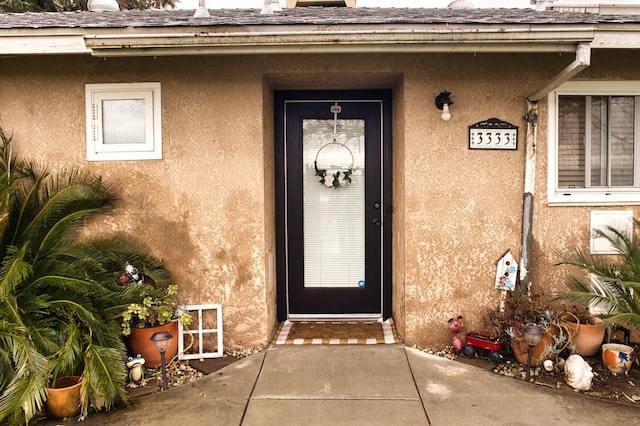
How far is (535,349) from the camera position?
3.83 m

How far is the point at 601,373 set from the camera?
148 inches

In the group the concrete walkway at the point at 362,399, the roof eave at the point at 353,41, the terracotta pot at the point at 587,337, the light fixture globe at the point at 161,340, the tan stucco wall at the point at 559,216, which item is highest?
the roof eave at the point at 353,41

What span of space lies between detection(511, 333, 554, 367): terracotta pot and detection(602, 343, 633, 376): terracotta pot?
1.56 ft

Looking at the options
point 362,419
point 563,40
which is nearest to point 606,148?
point 563,40

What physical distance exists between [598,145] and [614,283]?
1.45 meters

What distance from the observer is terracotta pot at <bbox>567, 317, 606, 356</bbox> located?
391 cm

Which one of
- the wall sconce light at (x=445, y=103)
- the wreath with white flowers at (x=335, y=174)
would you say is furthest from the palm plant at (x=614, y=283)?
the wreath with white flowers at (x=335, y=174)

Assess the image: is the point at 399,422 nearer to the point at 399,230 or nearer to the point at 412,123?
the point at 399,230

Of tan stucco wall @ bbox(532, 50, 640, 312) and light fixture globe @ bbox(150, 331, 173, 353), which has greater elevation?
tan stucco wall @ bbox(532, 50, 640, 312)

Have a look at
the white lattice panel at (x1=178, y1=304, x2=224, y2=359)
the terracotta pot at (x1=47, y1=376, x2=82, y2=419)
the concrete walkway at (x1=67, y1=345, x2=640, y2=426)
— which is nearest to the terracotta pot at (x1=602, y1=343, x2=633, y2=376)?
the concrete walkway at (x1=67, y1=345, x2=640, y2=426)

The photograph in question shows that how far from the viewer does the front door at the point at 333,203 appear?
498 cm

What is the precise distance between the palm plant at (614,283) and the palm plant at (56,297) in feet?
12.4

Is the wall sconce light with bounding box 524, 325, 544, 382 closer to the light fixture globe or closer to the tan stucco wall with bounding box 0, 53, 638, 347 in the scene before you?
the tan stucco wall with bounding box 0, 53, 638, 347

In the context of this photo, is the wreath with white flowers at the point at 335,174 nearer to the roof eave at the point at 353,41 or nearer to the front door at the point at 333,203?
the front door at the point at 333,203
